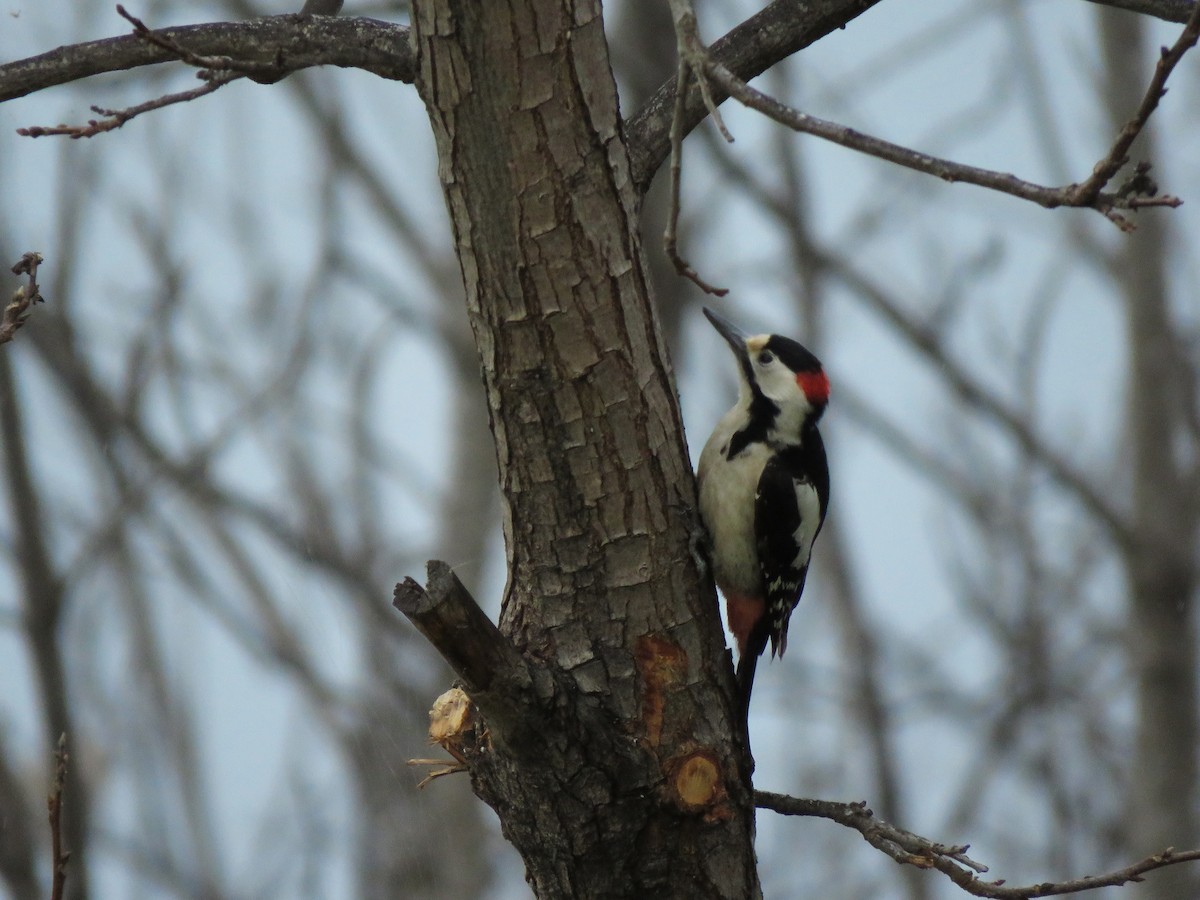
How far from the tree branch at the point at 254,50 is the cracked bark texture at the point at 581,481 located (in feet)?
0.58

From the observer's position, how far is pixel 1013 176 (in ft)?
5.63

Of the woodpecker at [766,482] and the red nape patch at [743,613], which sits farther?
the red nape patch at [743,613]

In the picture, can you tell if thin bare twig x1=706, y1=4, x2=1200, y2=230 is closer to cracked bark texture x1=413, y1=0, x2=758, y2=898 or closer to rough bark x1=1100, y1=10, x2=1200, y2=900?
cracked bark texture x1=413, y1=0, x2=758, y2=898

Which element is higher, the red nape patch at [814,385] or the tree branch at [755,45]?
the red nape patch at [814,385]

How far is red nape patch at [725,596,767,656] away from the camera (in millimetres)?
3764

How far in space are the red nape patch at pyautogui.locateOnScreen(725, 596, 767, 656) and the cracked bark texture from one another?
1.07m

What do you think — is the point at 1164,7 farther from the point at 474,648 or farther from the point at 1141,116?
the point at 474,648

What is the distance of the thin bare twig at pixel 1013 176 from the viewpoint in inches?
62.5

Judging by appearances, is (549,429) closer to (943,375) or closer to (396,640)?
(943,375)

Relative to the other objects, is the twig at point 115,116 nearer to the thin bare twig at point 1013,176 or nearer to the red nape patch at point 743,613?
the thin bare twig at point 1013,176

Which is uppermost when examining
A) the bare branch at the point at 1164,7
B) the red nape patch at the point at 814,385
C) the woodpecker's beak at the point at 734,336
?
the woodpecker's beak at the point at 734,336

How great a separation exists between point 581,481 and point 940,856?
1027 mm

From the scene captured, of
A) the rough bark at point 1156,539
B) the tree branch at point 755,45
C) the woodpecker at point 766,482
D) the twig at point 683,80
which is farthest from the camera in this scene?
the rough bark at point 1156,539

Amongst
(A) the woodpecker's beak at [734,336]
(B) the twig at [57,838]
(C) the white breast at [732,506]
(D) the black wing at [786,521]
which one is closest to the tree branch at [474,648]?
(B) the twig at [57,838]
